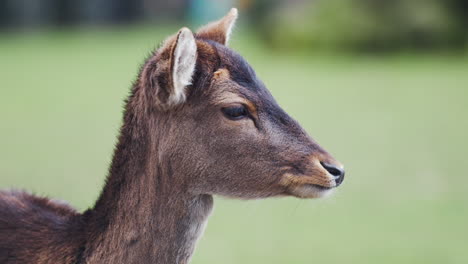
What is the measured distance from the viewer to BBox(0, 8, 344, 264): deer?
4.41 meters

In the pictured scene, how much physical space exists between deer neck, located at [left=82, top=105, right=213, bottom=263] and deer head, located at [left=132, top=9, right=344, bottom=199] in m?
0.07

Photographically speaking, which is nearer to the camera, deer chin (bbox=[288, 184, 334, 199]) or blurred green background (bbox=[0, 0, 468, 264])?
deer chin (bbox=[288, 184, 334, 199])

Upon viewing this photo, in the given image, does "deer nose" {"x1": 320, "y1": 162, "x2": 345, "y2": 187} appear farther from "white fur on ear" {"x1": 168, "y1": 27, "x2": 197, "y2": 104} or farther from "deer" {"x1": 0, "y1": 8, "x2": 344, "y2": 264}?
"white fur on ear" {"x1": 168, "y1": 27, "x2": 197, "y2": 104}

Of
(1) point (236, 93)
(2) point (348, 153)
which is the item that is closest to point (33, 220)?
(1) point (236, 93)

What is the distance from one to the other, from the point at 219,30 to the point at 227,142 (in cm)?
86

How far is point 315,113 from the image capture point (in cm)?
1448

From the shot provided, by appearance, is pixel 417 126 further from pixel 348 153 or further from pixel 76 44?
pixel 76 44

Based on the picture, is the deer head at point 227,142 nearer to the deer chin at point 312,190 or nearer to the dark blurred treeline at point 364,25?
the deer chin at point 312,190

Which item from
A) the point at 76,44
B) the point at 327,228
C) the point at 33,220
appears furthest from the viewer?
the point at 76,44

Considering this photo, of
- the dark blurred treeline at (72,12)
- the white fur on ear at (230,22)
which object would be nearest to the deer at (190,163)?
the white fur on ear at (230,22)

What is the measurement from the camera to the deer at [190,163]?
441cm

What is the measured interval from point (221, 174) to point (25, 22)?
24.1m

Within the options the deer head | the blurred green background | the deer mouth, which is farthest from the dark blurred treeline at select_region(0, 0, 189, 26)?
the deer mouth

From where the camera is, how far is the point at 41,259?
15.0ft
